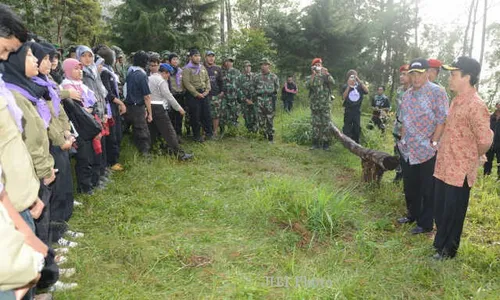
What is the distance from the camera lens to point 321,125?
25.4 ft

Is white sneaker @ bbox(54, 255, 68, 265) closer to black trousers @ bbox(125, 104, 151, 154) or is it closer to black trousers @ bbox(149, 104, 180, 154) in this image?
black trousers @ bbox(125, 104, 151, 154)

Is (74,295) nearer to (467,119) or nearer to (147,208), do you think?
(147,208)

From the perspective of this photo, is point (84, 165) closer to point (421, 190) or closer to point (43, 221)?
point (43, 221)

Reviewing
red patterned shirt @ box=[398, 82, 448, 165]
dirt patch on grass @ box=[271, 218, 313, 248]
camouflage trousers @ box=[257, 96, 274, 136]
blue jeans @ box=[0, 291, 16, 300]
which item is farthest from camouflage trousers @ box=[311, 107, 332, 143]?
blue jeans @ box=[0, 291, 16, 300]

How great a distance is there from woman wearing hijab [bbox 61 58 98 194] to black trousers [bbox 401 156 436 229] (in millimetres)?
3430

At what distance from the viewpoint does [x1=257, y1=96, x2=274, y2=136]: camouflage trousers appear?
26.6 feet

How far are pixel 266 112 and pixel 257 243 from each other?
5.10 meters

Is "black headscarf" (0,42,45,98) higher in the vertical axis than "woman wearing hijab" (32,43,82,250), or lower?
higher

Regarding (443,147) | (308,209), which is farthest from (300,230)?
(443,147)

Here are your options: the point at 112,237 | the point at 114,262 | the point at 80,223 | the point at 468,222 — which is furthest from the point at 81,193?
the point at 468,222

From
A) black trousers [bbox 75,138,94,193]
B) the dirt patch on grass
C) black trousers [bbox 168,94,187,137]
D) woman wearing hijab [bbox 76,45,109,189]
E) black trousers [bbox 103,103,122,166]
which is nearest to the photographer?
the dirt patch on grass

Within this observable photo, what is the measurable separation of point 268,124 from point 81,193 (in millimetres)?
4610

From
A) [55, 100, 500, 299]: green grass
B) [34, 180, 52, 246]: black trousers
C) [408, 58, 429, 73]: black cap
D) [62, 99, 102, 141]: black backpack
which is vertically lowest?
[55, 100, 500, 299]: green grass

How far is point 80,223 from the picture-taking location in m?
3.75
